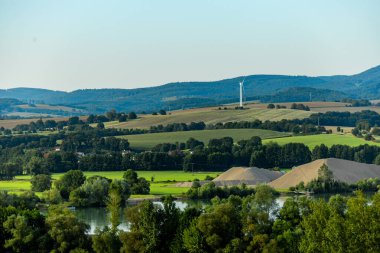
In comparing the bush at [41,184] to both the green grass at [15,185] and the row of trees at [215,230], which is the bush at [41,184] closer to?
the green grass at [15,185]

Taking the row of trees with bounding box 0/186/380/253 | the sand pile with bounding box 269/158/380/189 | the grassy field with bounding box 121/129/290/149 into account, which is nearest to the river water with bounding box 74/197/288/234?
the row of trees with bounding box 0/186/380/253

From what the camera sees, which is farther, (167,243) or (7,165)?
(7,165)

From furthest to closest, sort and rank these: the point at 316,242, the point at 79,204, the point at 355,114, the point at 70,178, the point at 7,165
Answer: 1. the point at 355,114
2. the point at 7,165
3. the point at 70,178
4. the point at 79,204
5. the point at 316,242

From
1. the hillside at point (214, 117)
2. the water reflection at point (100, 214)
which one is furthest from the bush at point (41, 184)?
the hillside at point (214, 117)

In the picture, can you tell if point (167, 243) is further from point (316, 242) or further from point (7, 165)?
point (7, 165)

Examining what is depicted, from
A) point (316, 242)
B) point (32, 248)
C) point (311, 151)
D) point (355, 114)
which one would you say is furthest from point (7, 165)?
point (355, 114)

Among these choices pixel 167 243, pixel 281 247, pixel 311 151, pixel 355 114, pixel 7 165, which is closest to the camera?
pixel 281 247

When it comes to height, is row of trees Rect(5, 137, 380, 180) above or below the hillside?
below

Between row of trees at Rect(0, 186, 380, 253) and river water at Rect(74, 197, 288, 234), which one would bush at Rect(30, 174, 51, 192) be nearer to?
river water at Rect(74, 197, 288, 234)
